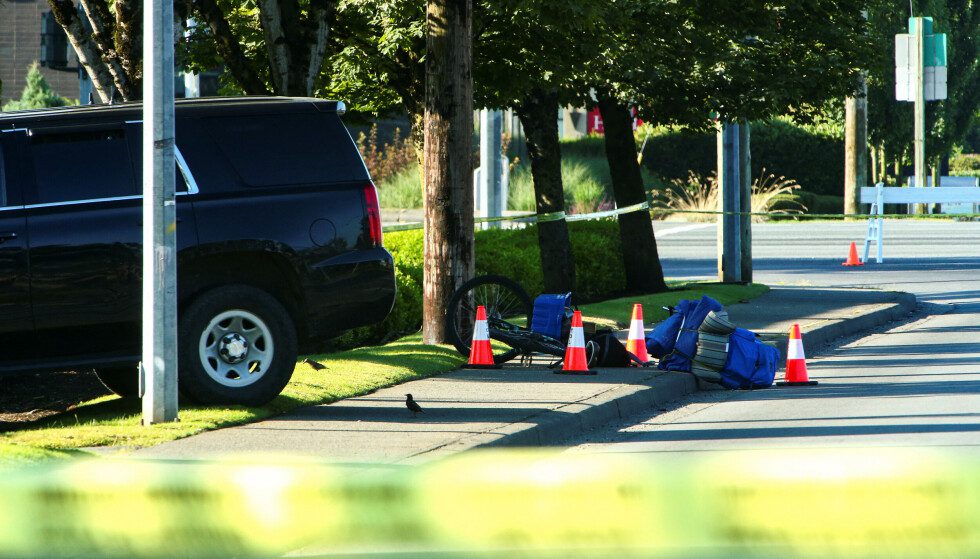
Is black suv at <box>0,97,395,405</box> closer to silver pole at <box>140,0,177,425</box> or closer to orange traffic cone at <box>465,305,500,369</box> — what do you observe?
silver pole at <box>140,0,177,425</box>

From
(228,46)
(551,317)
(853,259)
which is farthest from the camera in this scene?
(853,259)

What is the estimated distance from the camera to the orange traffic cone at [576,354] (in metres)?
11.3

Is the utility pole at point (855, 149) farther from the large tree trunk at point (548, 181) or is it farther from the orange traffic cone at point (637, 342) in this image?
the orange traffic cone at point (637, 342)

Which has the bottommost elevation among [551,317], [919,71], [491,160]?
[551,317]

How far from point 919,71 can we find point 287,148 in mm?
32760

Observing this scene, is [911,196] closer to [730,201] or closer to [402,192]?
[730,201]

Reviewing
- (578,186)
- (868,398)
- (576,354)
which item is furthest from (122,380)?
(578,186)

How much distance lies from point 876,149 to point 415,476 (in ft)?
143

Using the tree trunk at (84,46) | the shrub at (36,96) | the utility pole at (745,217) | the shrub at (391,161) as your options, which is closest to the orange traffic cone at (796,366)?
the tree trunk at (84,46)

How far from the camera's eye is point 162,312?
8.38 metres

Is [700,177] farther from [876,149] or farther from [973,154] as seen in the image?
[973,154]

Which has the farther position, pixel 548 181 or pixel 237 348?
pixel 548 181

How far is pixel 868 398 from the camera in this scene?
1046cm

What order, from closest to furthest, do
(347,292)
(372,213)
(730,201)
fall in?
(347,292), (372,213), (730,201)
